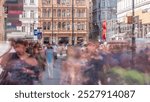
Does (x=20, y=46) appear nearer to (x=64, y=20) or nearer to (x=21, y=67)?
(x=21, y=67)

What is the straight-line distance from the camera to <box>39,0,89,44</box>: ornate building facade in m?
4.27

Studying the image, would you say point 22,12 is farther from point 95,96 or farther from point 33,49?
point 95,96

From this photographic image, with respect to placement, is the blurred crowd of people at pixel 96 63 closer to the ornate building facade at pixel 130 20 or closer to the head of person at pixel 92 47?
the head of person at pixel 92 47

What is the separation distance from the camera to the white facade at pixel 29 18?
4.22 metres

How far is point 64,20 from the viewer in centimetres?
432

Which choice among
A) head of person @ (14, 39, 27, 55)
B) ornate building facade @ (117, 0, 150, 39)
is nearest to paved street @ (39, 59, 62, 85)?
head of person @ (14, 39, 27, 55)

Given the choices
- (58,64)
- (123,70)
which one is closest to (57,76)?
(58,64)

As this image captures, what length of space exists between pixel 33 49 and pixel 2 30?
0.20 meters

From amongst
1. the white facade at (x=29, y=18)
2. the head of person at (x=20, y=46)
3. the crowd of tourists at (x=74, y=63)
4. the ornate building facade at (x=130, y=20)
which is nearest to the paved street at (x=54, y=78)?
the crowd of tourists at (x=74, y=63)

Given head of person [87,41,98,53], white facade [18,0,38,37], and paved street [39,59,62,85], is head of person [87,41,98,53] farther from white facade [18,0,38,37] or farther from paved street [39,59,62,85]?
white facade [18,0,38,37]

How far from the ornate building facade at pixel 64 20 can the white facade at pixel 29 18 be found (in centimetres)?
3

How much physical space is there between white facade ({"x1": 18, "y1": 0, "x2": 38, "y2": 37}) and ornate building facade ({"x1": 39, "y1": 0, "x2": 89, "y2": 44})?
0.10 feet

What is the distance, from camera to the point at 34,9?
4.30 m

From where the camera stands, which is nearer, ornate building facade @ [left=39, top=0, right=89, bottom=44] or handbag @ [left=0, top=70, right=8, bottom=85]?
handbag @ [left=0, top=70, right=8, bottom=85]
